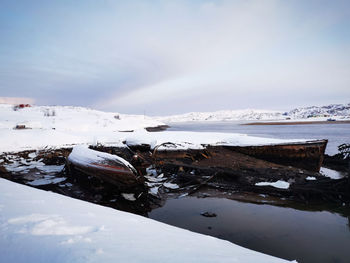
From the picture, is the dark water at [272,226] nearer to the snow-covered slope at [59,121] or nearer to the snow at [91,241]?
the snow at [91,241]

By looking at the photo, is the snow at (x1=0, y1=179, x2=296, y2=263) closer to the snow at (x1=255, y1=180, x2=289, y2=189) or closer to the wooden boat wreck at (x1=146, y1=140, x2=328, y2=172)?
the snow at (x1=255, y1=180, x2=289, y2=189)

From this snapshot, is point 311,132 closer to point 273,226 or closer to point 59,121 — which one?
point 273,226

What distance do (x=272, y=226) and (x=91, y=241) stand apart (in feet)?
13.3

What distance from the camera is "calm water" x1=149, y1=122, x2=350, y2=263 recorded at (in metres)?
3.58

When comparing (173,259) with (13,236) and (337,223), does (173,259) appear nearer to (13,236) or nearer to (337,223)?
(13,236)

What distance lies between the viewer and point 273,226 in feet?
14.5

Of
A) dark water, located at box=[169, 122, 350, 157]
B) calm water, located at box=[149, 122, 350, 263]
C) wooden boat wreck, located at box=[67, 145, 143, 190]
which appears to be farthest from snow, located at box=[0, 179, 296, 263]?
dark water, located at box=[169, 122, 350, 157]

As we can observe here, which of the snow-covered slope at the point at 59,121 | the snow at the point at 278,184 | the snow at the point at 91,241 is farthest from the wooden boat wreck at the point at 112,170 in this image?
the snow-covered slope at the point at 59,121

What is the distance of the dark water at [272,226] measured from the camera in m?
3.56

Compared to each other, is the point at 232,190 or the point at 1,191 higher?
the point at 1,191

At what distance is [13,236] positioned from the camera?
1918mm

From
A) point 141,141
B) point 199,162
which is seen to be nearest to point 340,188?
point 199,162

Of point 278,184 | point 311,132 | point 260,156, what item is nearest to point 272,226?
point 278,184

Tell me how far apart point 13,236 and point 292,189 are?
6687 mm
